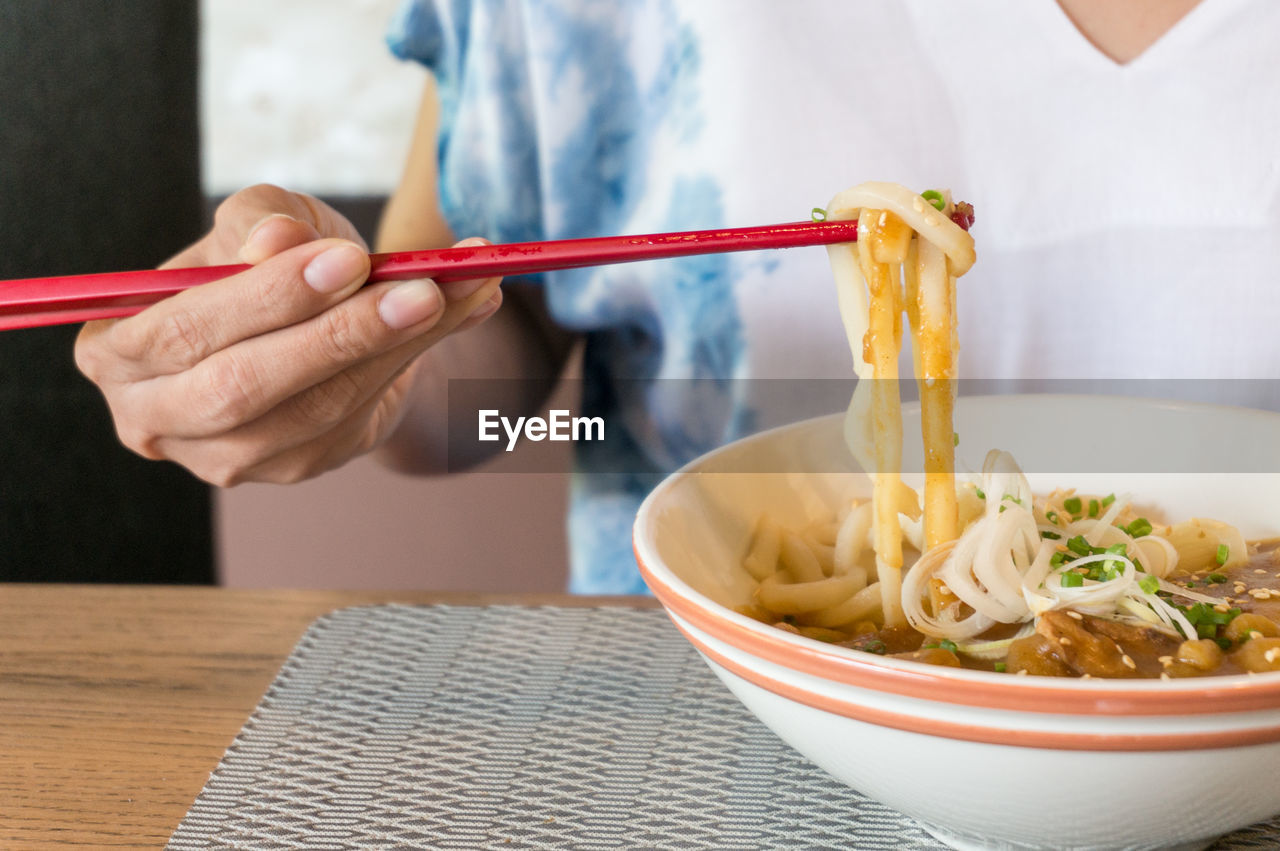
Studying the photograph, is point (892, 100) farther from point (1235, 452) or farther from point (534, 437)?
point (534, 437)

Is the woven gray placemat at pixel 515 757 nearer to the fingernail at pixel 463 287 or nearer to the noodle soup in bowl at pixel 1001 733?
the noodle soup in bowl at pixel 1001 733

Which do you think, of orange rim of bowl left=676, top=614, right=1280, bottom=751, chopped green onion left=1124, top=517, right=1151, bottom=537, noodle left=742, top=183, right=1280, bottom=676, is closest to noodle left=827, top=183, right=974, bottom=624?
noodle left=742, top=183, right=1280, bottom=676

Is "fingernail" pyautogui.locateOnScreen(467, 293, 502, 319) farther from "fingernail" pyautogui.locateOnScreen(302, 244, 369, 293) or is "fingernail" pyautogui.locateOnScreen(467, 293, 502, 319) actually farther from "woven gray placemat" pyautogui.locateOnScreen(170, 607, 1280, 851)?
"woven gray placemat" pyautogui.locateOnScreen(170, 607, 1280, 851)

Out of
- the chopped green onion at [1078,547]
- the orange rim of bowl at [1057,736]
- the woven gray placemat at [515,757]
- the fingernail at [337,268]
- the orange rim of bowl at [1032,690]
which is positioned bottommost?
the woven gray placemat at [515,757]

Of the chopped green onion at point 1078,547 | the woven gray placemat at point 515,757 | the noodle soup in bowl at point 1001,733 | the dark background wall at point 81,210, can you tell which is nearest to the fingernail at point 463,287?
the noodle soup in bowl at point 1001,733

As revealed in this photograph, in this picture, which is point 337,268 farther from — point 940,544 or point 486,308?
point 940,544
